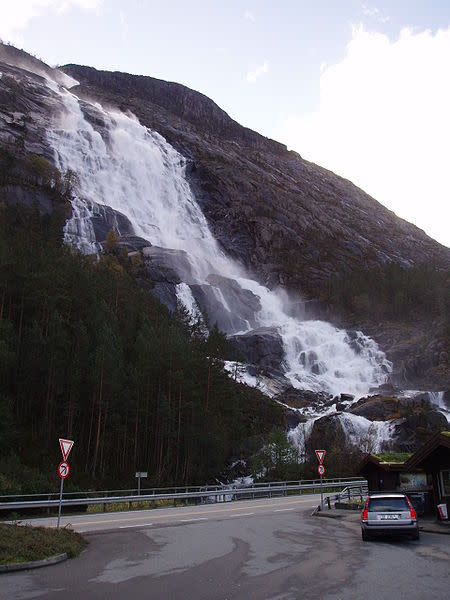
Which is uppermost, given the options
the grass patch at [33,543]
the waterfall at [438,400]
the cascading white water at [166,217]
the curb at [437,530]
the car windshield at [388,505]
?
the cascading white water at [166,217]

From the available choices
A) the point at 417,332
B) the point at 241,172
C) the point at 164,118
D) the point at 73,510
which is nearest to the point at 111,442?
the point at 73,510

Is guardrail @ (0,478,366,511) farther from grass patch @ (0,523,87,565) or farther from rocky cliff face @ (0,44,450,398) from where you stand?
rocky cliff face @ (0,44,450,398)

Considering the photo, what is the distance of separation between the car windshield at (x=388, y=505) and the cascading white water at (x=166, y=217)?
63660 mm

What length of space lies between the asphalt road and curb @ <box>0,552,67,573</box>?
207 millimetres

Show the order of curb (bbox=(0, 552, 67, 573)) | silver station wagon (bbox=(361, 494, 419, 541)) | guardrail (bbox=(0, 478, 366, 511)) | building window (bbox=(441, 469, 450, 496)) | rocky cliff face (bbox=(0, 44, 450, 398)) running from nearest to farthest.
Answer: curb (bbox=(0, 552, 67, 573)) < silver station wagon (bbox=(361, 494, 419, 541)) < building window (bbox=(441, 469, 450, 496)) < guardrail (bbox=(0, 478, 366, 511)) < rocky cliff face (bbox=(0, 44, 450, 398))

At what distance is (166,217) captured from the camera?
115 m

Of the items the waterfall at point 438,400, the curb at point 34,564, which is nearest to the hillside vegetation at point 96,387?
the curb at point 34,564

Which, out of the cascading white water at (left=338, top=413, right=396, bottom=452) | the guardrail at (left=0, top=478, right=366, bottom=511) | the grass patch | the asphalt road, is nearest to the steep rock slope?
the cascading white water at (left=338, top=413, right=396, bottom=452)

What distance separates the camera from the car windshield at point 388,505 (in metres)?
16.7

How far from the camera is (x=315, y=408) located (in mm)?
71688

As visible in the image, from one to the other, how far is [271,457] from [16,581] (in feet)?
144

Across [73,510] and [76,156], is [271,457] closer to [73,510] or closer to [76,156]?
[73,510]

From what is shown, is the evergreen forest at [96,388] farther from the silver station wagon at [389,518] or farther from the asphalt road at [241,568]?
the silver station wagon at [389,518]

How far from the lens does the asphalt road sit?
9211 mm
